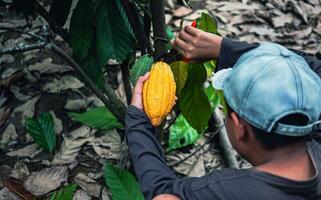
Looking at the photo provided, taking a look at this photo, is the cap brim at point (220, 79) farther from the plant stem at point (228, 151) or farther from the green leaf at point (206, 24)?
the plant stem at point (228, 151)

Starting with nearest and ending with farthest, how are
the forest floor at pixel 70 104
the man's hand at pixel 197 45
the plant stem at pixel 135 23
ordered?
the man's hand at pixel 197 45, the plant stem at pixel 135 23, the forest floor at pixel 70 104

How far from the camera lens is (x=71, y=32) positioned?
1793mm

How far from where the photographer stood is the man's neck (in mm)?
1242

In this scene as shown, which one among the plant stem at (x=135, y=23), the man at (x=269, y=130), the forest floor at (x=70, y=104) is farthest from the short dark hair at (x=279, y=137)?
the forest floor at (x=70, y=104)

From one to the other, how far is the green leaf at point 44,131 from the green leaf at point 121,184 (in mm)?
488

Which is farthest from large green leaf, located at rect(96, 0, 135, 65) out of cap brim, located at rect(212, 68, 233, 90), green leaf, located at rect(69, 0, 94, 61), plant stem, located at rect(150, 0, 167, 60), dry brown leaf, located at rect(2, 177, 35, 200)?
dry brown leaf, located at rect(2, 177, 35, 200)

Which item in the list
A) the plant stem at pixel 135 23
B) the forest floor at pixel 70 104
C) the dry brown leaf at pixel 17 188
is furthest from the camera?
the forest floor at pixel 70 104

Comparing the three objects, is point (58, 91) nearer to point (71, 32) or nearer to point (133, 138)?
point (71, 32)

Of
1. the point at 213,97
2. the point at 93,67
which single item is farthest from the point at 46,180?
the point at 213,97

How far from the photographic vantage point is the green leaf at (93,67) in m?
1.88

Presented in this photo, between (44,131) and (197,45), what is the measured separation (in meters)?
1.01

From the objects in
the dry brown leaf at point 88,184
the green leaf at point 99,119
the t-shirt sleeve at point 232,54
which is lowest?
the dry brown leaf at point 88,184

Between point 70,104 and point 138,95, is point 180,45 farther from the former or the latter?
point 70,104

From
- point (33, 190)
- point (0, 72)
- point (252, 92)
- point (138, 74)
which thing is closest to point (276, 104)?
point (252, 92)
